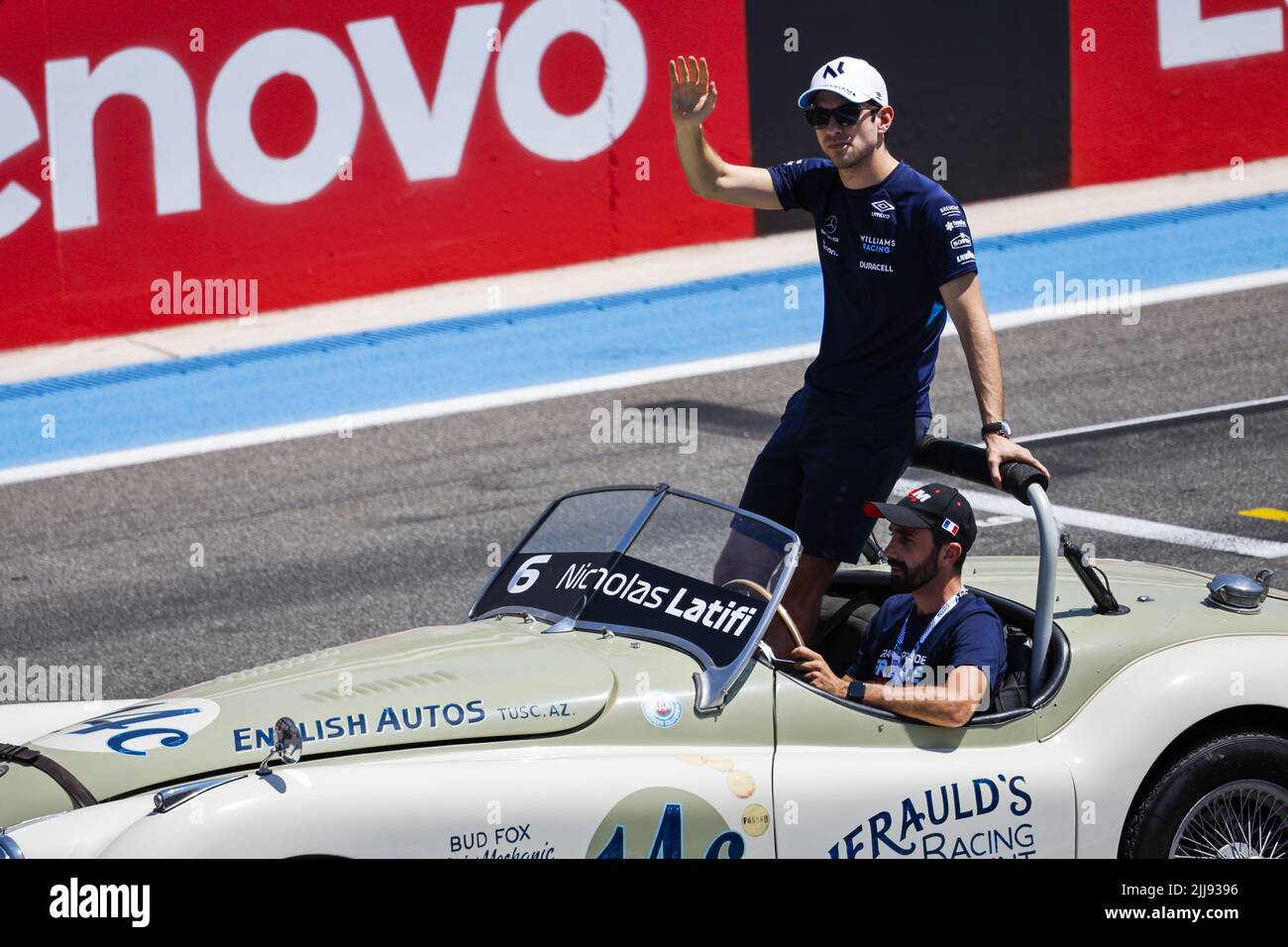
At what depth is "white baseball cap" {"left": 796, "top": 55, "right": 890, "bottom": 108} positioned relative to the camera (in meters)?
5.62

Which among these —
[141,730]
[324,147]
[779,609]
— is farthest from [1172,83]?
[141,730]

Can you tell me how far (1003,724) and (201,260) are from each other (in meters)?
9.94

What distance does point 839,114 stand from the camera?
5656 millimetres

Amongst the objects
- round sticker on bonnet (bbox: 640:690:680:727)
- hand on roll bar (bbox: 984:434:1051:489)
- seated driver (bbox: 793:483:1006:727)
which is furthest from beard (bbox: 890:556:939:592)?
round sticker on bonnet (bbox: 640:690:680:727)

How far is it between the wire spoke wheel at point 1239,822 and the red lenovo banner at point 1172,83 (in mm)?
11463

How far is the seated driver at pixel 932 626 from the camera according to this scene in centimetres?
479

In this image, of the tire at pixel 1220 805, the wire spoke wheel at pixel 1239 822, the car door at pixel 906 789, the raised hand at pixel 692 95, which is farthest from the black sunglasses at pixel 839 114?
the wire spoke wheel at pixel 1239 822

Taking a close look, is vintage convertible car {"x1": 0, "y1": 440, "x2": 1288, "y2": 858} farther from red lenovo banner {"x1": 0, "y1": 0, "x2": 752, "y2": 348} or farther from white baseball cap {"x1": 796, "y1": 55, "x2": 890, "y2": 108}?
red lenovo banner {"x1": 0, "y1": 0, "x2": 752, "y2": 348}

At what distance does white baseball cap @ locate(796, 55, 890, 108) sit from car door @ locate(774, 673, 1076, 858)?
1.94 meters

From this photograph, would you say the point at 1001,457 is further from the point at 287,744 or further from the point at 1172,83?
the point at 1172,83

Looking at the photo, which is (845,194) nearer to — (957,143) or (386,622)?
(386,622)

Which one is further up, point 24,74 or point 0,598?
point 24,74
